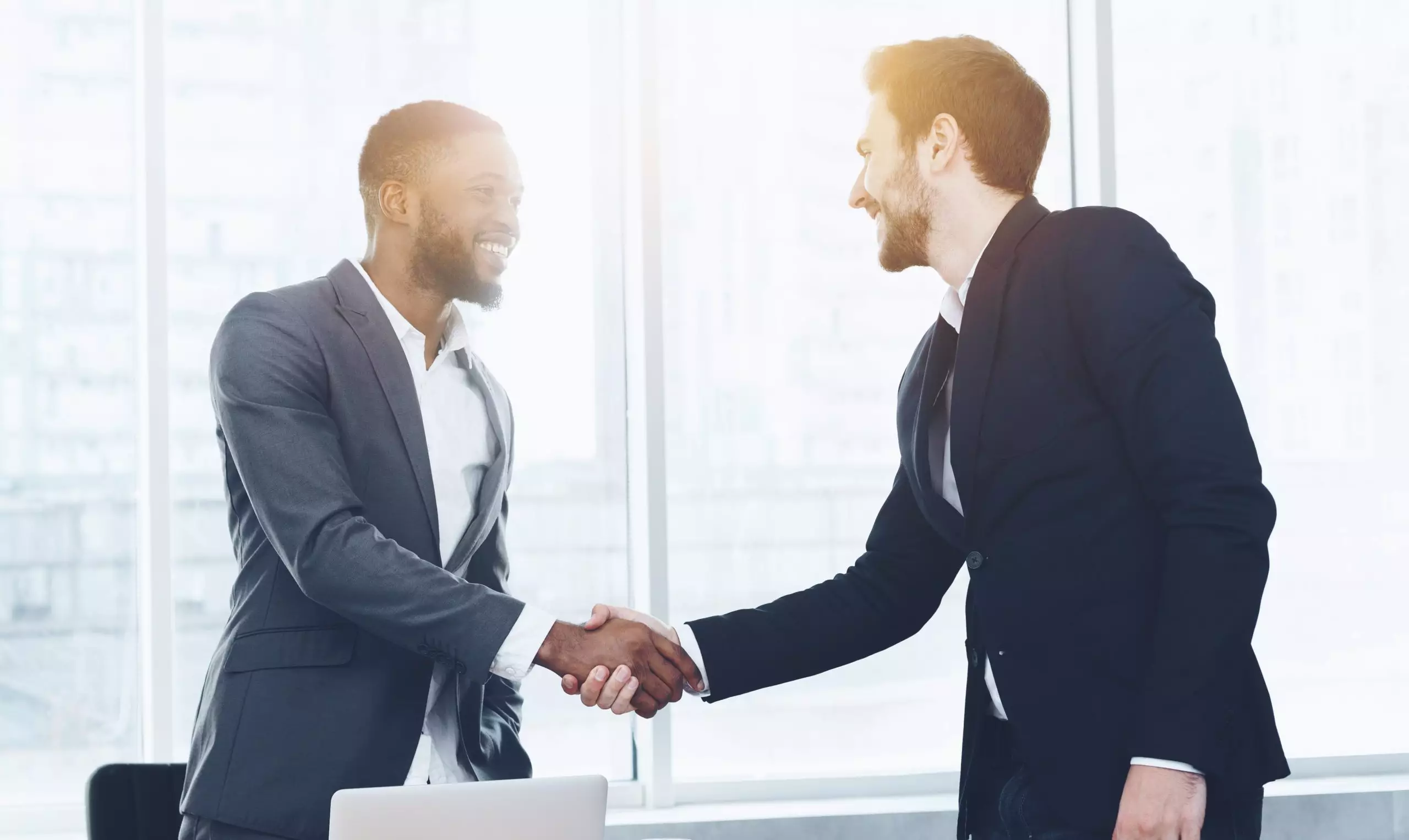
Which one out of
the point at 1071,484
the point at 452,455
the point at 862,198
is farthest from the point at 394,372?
the point at 1071,484

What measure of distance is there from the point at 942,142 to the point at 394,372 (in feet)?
3.32

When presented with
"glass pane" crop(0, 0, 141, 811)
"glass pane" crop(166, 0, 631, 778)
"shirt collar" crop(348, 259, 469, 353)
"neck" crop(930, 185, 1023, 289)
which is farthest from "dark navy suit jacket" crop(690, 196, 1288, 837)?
"glass pane" crop(0, 0, 141, 811)

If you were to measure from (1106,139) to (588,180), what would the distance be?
1.53 metres

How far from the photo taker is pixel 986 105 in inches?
73.2

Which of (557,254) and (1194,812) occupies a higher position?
(557,254)

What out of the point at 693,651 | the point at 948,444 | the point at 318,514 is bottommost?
the point at 693,651

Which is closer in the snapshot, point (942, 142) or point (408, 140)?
point (942, 142)

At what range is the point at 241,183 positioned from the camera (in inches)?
121

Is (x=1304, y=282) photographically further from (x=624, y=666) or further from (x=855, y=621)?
Result: (x=624, y=666)

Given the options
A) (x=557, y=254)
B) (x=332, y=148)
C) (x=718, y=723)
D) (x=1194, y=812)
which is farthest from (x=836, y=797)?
(x=332, y=148)

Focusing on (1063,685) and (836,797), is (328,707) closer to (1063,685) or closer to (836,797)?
(1063,685)

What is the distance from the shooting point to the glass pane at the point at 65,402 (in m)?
2.98

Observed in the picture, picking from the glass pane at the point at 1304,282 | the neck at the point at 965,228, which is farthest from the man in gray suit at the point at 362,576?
the glass pane at the point at 1304,282

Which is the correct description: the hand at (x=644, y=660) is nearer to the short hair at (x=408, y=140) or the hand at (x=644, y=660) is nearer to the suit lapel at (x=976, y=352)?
the suit lapel at (x=976, y=352)
